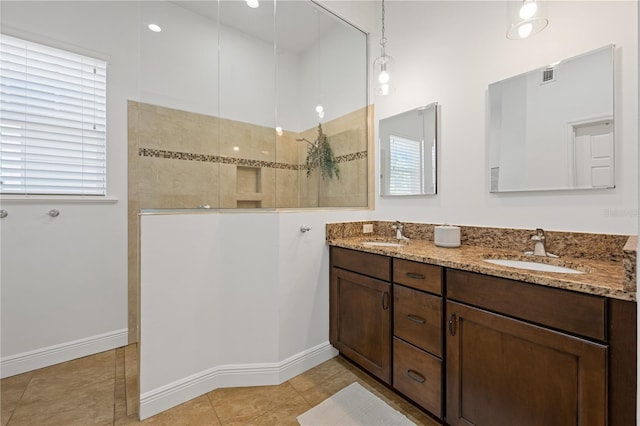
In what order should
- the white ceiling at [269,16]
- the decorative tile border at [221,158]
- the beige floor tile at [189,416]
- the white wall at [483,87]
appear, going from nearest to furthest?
the white wall at [483,87] < the beige floor tile at [189,416] < the decorative tile border at [221,158] < the white ceiling at [269,16]

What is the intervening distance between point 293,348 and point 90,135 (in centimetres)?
221

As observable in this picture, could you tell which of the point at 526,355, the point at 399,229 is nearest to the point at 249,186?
the point at 399,229

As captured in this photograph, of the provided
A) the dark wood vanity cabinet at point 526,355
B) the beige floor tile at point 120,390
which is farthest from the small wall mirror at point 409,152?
the beige floor tile at point 120,390

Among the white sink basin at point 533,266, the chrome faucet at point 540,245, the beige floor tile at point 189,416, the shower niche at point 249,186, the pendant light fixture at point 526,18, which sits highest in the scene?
the pendant light fixture at point 526,18

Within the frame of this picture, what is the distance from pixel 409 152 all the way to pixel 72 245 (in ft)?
8.67

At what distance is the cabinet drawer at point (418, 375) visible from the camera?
1371mm

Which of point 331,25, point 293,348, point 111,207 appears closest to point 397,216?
point 293,348

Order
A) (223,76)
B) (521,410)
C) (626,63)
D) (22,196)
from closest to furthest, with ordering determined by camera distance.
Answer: (521,410), (626,63), (22,196), (223,76)

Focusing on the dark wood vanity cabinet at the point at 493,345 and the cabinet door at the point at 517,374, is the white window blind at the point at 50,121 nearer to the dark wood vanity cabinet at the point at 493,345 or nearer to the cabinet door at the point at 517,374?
the dark wood vanity cabinet at the point at 493,345

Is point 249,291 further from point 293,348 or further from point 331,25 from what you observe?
point 331,25

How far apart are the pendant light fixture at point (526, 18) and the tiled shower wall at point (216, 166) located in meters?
1.25

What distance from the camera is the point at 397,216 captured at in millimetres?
2248

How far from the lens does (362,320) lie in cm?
180

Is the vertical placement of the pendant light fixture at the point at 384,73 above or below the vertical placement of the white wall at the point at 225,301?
above
